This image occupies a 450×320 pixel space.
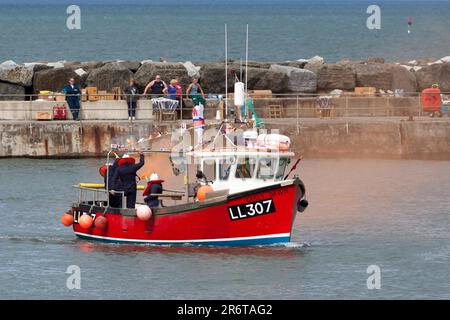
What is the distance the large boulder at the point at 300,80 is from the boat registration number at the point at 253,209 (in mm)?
20434

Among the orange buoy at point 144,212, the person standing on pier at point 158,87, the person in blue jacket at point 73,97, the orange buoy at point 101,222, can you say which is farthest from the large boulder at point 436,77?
the orange buoy at point 144,212

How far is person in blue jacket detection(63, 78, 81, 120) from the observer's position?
46969 mm

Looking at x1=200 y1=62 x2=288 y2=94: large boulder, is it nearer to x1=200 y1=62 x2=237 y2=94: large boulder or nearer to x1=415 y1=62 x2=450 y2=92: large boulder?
x1=200 y1=62 x2=237 y2=94: large boulder

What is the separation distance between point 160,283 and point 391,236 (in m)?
7.42

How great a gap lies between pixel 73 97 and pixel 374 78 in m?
12.2

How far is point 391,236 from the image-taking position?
3500cm

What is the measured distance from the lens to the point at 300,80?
51.9 meters

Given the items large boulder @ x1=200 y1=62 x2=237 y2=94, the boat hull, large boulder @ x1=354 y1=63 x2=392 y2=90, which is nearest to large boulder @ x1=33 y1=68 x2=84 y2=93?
large boulder @ x1=200 y1=62 x2=237 y2=94

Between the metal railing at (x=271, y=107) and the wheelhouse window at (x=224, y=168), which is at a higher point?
the metal railing at (x=271, y=107)

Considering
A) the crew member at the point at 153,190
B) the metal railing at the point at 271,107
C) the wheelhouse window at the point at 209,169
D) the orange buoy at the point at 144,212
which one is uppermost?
the metal railing at the point at 271,107

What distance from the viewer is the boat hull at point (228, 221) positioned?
3127 cm

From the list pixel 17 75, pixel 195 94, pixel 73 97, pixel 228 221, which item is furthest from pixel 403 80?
pixel 228 221

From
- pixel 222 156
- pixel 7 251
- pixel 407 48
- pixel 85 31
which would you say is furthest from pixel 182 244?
pixel 85 31

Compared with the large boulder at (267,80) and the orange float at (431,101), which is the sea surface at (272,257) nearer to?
the orange float at (431,101)
